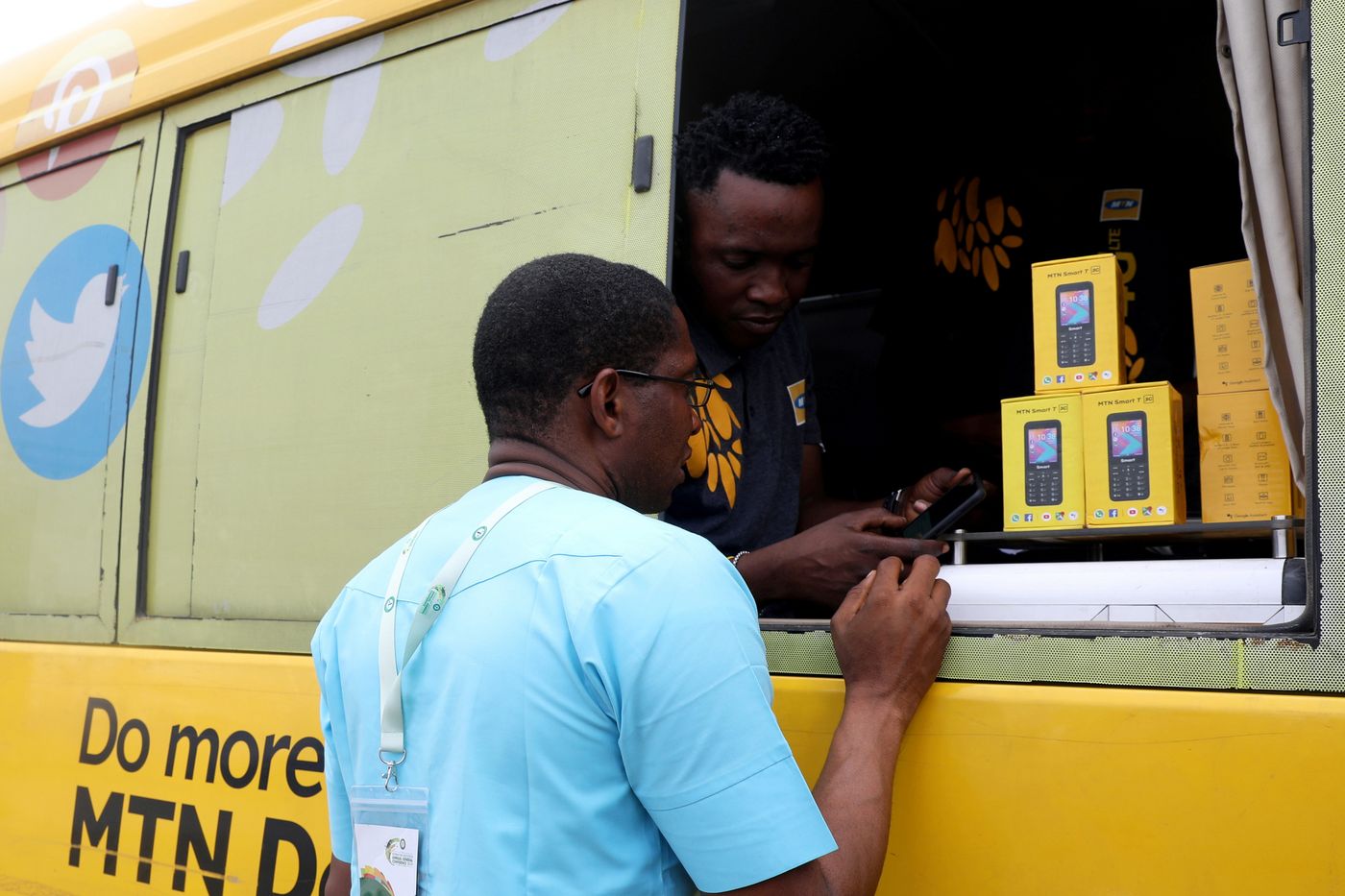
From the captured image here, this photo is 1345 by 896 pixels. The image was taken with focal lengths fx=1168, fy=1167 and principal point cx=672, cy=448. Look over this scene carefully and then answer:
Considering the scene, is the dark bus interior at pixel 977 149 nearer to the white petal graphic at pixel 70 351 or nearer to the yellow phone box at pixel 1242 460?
the yellow phone box at pixel 1242 460

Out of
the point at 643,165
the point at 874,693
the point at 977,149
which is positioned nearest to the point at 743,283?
the point at 643,165

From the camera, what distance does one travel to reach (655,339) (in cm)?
126

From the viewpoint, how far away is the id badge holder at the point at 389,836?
1094 mm

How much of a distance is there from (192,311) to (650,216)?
3.83ft

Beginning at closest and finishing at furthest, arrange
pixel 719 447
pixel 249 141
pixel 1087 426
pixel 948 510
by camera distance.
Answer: pixel 1087 426
pixel 948 510
pixel 719 447
pixel 249 141

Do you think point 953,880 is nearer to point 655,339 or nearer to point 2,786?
point 655,339

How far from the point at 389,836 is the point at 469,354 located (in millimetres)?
1009

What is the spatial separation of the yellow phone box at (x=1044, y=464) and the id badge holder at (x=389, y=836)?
0.90 meters

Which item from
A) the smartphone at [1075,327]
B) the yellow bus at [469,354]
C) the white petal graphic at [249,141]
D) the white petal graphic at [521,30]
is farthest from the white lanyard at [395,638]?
the white petal graphic at [249,141]

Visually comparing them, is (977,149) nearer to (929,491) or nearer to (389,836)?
(929,491)

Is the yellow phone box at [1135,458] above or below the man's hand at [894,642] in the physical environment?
above

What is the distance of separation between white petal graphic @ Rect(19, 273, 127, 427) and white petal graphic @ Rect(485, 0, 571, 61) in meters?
1.09

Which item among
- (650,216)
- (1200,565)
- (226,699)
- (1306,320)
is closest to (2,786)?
(226,699)

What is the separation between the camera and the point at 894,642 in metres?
1.35
